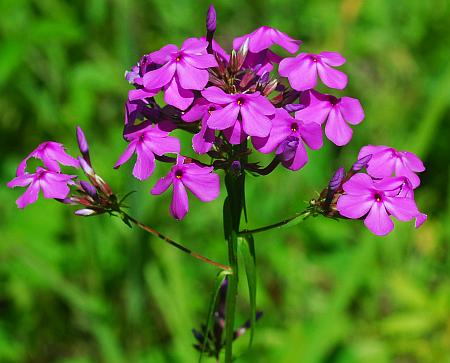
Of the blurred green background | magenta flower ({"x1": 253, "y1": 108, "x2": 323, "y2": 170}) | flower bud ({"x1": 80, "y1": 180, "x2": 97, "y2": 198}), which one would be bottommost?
flower bud ({"x1": 80, "y1": 180, "x2": 97, "y2": 198})

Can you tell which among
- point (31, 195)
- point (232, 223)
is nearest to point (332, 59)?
point (232, 223)

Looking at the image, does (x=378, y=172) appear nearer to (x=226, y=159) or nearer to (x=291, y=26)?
(x=226, y=159)

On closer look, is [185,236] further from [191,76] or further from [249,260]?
[191,76]

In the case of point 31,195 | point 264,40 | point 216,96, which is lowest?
point 31,195

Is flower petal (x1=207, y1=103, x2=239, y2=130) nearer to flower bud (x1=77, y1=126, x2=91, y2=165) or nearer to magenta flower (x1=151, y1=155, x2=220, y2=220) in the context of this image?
magenta flower (x1=151, y1=155, x2=220, y2=220)

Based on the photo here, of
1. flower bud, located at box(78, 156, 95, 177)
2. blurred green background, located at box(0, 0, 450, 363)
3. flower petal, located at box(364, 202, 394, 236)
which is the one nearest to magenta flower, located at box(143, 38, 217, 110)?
flower bud, located at box(78, 156, 95, 177)

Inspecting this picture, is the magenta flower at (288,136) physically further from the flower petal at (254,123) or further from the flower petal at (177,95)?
the flower petal at (177,95)
